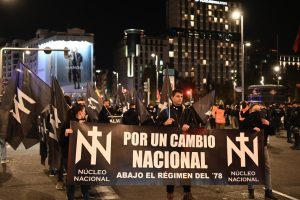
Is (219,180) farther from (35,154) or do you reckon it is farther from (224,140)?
(35,154)

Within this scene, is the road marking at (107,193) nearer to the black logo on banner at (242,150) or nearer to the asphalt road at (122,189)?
the asphalt road at (122,189)

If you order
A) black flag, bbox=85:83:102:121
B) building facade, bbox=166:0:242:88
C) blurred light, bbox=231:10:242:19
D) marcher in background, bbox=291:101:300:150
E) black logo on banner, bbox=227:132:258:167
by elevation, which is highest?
building facade, bbox=166:0:242:88

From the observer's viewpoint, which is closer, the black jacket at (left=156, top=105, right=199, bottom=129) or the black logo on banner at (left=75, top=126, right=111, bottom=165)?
the black logo on banner at (left=75, top=126, right=111, bottom=165)

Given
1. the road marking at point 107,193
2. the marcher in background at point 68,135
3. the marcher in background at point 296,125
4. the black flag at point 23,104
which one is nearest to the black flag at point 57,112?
the marcher in background at point 68,135

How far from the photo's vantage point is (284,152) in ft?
54.2

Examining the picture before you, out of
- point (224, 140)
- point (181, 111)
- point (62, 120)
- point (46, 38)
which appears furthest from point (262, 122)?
point (46, 38)

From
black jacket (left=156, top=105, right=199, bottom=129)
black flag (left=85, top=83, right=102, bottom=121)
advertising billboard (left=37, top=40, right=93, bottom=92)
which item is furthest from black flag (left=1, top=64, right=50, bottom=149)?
advertising billboard (left=37, top=40, right=93, bottom=92)

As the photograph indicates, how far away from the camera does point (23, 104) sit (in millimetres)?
9469

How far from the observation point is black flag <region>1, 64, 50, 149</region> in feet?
30.7

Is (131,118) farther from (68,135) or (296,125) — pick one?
(296,125)

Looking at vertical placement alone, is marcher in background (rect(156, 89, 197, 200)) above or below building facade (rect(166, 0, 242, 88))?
below

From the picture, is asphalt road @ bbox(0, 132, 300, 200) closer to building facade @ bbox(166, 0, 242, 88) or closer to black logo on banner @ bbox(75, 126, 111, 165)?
black logo on banner @ bbox(75, 126, 111, 165)

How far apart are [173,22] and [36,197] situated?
539ft

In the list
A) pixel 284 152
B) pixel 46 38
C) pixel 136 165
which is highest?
pixel 46 38
